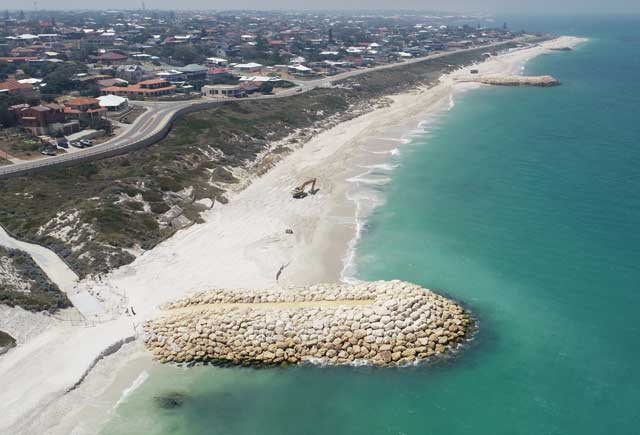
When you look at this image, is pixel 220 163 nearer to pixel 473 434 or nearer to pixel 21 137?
pixel 21 137

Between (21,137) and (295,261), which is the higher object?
(21,137)

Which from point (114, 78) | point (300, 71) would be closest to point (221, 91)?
point (114, 78)

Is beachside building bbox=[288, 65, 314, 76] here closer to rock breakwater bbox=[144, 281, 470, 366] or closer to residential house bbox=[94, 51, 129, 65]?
residential house bbox=[94, 51, 129, 65]

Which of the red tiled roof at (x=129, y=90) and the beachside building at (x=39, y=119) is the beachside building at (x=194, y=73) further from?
the beachside building at (x=39, y=119)

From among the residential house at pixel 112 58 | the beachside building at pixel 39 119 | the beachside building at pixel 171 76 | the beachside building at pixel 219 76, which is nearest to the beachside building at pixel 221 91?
the beachside building at pixel 219 76

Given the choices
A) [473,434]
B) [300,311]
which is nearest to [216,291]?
[300,311]

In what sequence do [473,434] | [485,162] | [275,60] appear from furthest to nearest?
[275,60]
[485,162]
[473,434]

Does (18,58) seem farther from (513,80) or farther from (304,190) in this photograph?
(513,80)
